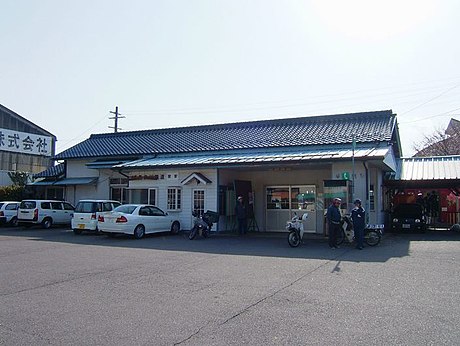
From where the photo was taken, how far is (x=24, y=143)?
36.9m

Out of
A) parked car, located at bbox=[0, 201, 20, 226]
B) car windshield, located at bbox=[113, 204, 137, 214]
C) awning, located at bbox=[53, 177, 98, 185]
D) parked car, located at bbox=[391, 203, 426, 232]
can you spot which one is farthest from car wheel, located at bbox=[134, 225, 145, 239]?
parked car, located at bbox=[391, 203, 426, 232]

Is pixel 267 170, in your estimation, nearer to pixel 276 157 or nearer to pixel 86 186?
pixel 276 157

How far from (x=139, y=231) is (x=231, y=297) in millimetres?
11028

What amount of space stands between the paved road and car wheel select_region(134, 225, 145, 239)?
4133 mm

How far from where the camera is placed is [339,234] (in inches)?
581

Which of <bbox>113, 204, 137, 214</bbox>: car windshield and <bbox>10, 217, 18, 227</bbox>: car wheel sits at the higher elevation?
<bbox>113, 204, 137, 214</bbox>: car windshield

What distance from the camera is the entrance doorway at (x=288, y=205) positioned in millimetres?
20625

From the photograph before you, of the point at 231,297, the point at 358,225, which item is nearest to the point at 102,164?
the point at 358,225

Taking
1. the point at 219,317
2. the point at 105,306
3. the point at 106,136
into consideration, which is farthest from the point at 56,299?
the point at 106,136

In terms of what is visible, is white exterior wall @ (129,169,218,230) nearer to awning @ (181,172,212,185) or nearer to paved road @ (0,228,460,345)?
awning @ (181,172,212,185)

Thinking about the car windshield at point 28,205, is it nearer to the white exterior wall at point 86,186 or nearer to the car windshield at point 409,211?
the white exterior wall at point 86,186

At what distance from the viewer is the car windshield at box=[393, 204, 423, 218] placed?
68.1 feet

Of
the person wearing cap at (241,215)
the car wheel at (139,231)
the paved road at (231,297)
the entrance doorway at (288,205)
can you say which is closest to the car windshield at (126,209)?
the car wheel at (139,231)

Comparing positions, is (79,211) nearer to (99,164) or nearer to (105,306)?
(99,164)
